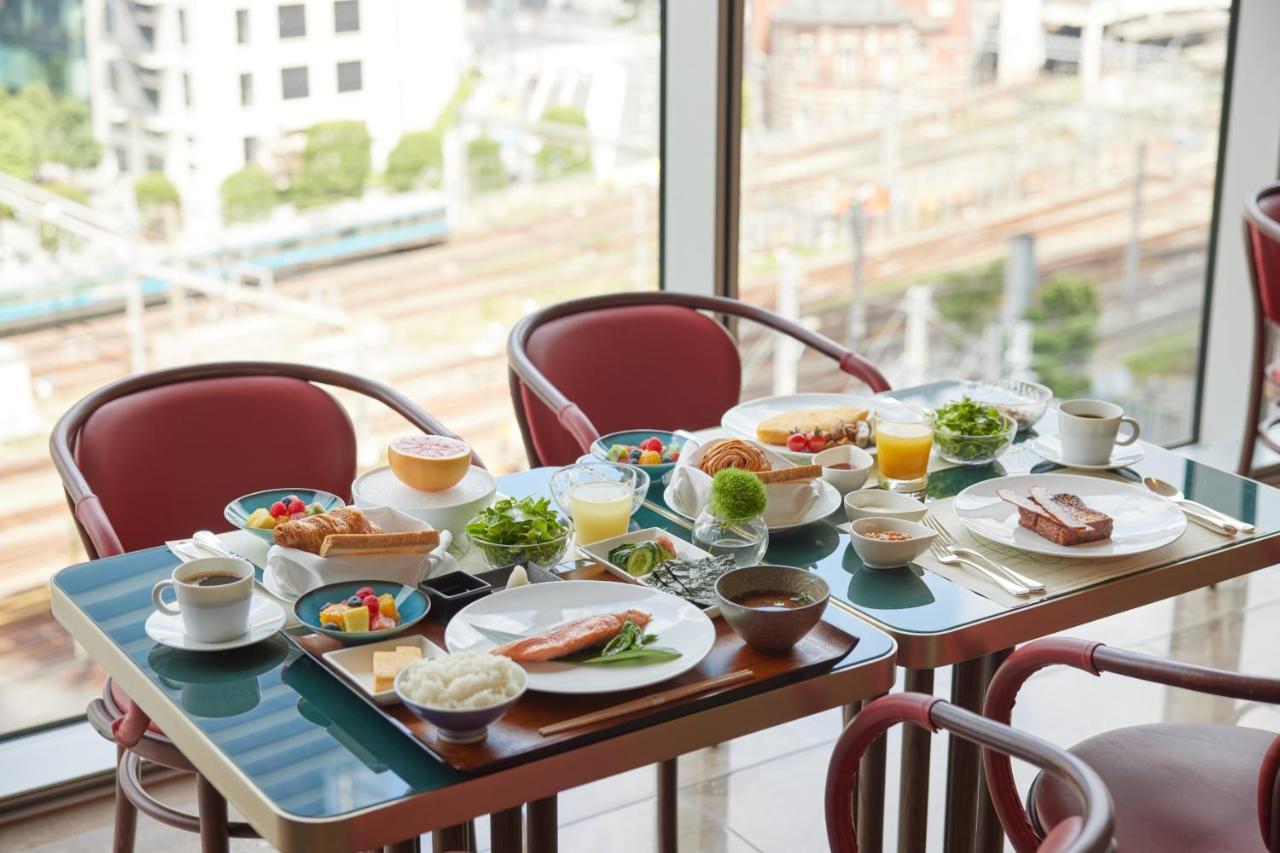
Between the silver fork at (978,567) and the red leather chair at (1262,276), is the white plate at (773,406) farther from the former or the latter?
the red leather chair at (1262,276)

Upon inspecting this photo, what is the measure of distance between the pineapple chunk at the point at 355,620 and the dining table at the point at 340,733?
0.05 m

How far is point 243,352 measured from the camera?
3047 mm

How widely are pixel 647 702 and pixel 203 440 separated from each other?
0.99 metres

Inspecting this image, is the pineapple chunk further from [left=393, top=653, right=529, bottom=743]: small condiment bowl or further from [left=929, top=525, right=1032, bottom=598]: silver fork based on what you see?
[left=929, top=525, right=1032, bottom=598]: silver fork

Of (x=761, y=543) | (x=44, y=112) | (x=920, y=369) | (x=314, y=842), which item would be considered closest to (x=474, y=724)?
(x=314, y=842)

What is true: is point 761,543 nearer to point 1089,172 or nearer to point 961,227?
point 961,227

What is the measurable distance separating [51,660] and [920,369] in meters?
2.59

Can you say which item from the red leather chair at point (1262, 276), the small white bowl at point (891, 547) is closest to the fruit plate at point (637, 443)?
the small white bowl at point (891, 547)

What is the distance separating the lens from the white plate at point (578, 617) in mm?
1307

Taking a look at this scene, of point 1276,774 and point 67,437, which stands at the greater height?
point 67,437

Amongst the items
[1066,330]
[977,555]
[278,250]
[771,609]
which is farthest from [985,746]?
[1066,330]

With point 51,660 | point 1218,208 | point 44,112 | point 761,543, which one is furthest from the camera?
point 1218,208

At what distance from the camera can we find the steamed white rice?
1.21 m

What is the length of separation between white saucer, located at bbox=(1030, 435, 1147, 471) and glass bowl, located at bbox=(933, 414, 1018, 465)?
0.07 m
